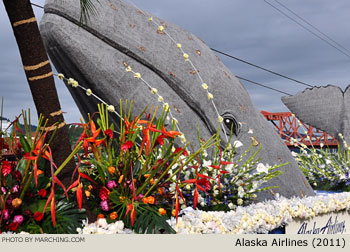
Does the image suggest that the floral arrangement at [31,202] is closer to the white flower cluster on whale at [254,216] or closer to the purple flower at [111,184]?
the purple flower at [111,184]

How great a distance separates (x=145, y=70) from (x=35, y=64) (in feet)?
5.73

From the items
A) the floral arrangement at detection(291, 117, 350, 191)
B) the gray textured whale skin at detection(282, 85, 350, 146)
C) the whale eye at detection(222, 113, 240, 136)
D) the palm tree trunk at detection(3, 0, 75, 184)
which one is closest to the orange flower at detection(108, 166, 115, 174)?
the palm tree trunk at detection(3, 0, 75, 184)

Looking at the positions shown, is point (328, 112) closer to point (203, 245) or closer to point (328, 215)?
point (328, 215)

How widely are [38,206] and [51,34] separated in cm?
212

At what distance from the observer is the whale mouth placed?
458 centimetres

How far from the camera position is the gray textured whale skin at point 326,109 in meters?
8.33

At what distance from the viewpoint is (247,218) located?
12.6 feet

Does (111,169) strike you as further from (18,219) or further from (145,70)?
(145,70)

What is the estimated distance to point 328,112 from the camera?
8.40 m

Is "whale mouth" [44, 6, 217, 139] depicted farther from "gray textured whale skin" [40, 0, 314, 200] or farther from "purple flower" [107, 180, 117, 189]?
"purple flower" [107, 180, 117, 189]

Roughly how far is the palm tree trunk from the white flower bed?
0.58 meters

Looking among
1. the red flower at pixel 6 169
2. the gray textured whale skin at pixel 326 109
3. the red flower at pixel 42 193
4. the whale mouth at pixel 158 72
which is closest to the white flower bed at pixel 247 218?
the red flower at pixel 42 193

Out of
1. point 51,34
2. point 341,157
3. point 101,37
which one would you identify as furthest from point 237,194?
point 341,157

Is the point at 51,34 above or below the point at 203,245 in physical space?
above
